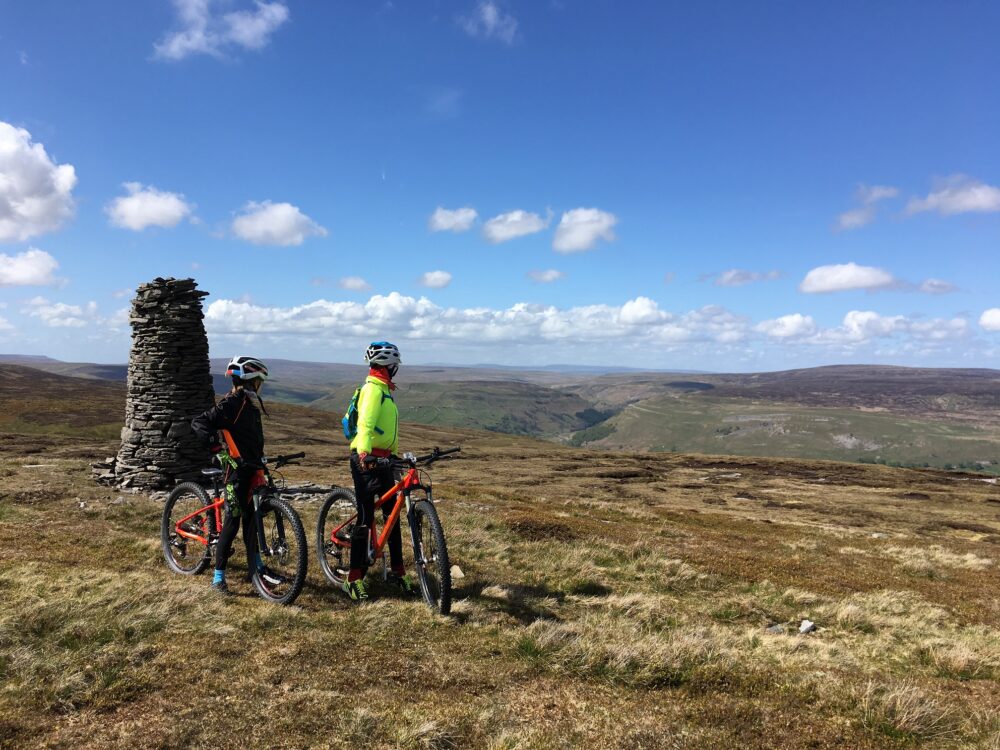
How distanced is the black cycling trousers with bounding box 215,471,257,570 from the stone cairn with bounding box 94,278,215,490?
1569cm

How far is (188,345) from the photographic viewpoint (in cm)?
2389

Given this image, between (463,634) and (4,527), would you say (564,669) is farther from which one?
(4,527)

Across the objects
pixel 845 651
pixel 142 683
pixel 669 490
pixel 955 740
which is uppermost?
pixel 142 683

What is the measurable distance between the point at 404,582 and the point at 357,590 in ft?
2.89

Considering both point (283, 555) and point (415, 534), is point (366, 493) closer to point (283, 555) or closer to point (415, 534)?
point (415, 534)

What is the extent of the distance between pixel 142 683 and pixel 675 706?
20.2 ft

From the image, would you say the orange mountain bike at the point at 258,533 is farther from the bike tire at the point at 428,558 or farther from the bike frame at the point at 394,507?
the bike tire at the point at 428,558

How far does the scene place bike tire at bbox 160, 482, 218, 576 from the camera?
10.9 meters

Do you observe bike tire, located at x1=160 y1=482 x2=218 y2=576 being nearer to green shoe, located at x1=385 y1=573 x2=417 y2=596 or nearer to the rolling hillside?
the rolling hillside

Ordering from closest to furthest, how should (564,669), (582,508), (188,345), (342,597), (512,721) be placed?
(512,721) → (564,669) → (342,597) → (188,345) → (582,508)

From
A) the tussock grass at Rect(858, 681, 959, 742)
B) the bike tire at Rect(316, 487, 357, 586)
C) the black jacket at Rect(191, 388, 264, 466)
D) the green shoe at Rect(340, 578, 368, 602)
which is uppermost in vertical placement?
the black jacket at Rect(191, 388, 264, 466)

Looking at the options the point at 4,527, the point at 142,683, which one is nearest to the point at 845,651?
the point at 142,683

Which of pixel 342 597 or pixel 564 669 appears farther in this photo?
pixel 342 597

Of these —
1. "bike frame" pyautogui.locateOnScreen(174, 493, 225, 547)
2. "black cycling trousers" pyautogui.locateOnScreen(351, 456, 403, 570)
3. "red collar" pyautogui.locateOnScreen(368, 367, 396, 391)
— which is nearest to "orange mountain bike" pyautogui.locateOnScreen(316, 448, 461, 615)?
"black cycling trousers" pyautogui.locateOnScreen(351, 456, 403, 570)
